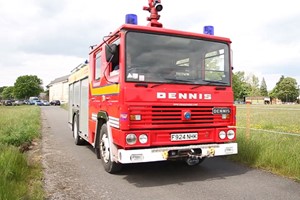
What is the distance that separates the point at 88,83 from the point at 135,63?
3004 mm

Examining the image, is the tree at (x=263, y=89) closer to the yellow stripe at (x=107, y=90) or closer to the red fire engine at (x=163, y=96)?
the yellow stripe at (x=107, y=90)

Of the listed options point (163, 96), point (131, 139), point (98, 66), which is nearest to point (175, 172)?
point (131, 139)

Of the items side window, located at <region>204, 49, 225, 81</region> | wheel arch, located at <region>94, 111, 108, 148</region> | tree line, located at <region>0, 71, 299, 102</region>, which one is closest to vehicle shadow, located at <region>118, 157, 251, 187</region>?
wheel arch, located at <region>94, 111, 108, 148</region>

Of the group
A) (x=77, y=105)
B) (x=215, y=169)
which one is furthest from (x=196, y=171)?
(x=77, y=105)

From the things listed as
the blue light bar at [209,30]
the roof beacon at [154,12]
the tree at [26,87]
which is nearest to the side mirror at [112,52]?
the roof beacon at [154,12]

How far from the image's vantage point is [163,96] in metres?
5.96

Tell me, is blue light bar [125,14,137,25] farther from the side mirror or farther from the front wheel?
the front wheel

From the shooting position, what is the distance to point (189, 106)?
6.19 m

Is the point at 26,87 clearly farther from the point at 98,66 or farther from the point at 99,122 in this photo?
the point at 99,122

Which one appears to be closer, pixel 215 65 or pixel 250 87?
pixel 215 65

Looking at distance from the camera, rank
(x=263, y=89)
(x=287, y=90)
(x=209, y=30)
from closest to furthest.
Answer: (x=209, y=30) < (x=287, y=90) < (x=263, y=89)

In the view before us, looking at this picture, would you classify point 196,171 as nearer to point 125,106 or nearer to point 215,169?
point 215,169

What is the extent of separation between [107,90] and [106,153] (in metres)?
1.30

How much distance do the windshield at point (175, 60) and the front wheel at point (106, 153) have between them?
1.57 meters
